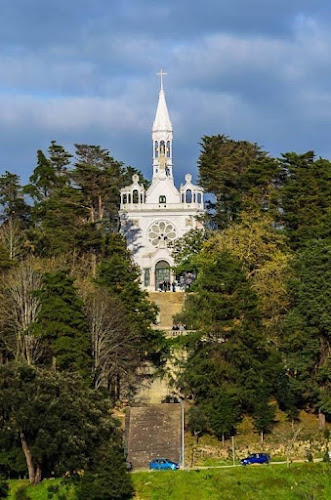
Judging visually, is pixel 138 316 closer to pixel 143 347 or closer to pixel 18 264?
pixel 143 347

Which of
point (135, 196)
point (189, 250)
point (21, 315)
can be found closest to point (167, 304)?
point (189, 250)

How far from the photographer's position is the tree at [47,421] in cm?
4375

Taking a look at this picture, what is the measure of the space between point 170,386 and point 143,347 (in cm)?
222

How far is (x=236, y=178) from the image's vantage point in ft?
238

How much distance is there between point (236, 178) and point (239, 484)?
30.4 metres

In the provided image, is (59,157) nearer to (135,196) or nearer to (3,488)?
(135,196)

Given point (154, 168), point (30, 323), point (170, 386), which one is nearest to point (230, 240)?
point (170, 386)

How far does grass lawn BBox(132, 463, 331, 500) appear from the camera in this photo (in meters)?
44.7

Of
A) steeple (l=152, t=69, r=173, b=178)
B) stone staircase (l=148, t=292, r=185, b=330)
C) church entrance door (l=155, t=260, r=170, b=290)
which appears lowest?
stone staircase (l=148, t=292, r=185, b=330)

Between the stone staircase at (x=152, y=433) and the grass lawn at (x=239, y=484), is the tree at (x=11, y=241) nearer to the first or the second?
the stone staircase at (x=152, y=433)

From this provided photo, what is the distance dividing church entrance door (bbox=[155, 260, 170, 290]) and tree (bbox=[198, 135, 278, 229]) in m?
5.16

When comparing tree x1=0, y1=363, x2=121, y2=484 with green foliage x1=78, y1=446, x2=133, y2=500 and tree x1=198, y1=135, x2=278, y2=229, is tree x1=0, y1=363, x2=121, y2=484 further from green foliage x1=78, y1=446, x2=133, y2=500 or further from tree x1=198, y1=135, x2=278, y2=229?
Result: tree x1=198, y1=135, x2=278, y2=229

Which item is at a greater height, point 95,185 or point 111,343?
point 95,185

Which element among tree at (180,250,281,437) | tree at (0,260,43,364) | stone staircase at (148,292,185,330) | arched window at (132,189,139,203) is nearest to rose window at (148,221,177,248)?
arched window at (132,189,139,203)
